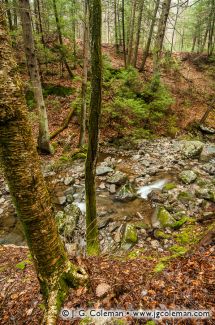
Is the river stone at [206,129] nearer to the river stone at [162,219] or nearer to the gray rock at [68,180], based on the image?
the river stone at [162,219]

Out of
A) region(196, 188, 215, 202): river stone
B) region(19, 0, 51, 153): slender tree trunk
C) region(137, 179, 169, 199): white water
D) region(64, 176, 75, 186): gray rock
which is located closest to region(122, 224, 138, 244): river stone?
region(137, 179, 169, 199): white water

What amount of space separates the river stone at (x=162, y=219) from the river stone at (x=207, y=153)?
5303 millimetres

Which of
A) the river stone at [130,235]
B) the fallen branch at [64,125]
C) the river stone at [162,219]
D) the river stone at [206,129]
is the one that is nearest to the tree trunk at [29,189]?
the river stone at [130,235]

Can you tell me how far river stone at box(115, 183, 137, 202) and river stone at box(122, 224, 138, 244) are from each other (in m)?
1.59

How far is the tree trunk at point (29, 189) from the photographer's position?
60.0 inches

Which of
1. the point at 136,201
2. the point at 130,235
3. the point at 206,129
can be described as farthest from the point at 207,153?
the point at 130,235

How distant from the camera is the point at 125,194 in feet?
22.8

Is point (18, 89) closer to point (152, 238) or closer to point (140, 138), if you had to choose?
point (152, 238)

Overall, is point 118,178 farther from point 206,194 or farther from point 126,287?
point 126,287

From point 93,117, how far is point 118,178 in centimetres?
486

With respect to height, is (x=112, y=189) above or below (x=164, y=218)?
below

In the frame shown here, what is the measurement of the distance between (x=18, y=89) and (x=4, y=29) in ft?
1.30

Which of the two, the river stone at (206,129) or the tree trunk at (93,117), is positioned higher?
the tree trunk at (93,117)

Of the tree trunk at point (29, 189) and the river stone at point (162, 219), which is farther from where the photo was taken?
the river stone at point (162, 219)
